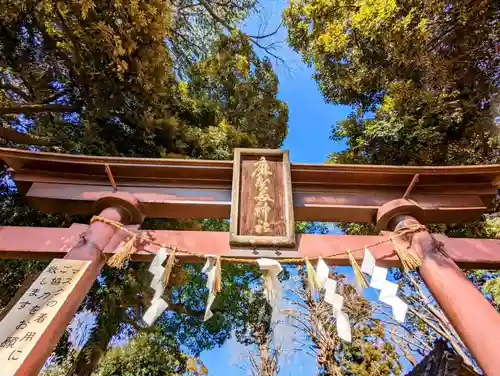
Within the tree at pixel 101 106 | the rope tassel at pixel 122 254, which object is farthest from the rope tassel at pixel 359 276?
the tree at pixel 101 106

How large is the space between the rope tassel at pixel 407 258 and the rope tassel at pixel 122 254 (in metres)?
2.26

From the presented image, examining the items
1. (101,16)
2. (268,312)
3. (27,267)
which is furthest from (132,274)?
(268,312)

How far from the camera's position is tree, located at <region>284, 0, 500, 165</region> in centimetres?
586

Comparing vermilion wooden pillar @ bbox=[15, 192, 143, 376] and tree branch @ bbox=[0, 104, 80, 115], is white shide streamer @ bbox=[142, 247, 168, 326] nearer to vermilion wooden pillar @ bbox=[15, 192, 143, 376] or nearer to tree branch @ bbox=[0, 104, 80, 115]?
vermilion wooden pillar @ bbox=[15, 192, 143, 376]

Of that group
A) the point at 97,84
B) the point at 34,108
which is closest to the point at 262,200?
the point at 97,84

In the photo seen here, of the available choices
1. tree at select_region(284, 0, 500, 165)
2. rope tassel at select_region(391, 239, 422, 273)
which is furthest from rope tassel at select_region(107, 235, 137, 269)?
tree at select_region(284, 0, 500, 165)

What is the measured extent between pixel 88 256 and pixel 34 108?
12.6ft

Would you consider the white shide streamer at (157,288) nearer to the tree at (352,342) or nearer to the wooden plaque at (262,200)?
the wooden plaque at (262,200)

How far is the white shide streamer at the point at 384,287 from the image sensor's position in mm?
2350

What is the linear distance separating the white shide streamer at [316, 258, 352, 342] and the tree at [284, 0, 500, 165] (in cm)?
523

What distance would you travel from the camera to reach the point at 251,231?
9.34 ft

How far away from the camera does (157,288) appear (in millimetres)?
2523

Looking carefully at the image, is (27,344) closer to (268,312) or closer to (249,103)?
(249,103)

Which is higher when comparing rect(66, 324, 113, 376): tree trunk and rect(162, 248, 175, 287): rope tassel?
rect(66, 324, 113, 376): tree trunk
